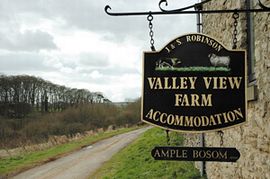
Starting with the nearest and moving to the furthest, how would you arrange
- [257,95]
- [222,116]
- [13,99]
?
1. [222,116]
2. [257,95]
3. [13,99]

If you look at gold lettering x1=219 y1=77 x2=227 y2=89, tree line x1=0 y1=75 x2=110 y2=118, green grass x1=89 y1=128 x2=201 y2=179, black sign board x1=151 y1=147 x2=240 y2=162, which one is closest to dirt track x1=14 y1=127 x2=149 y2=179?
green grass x1=89 y1=128 x2=201 y2=179

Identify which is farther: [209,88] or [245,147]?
[245,147]

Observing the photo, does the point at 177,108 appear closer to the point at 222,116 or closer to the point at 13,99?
the point at 222,116

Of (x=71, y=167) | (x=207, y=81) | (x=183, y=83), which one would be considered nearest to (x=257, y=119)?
(x=207, y=81)

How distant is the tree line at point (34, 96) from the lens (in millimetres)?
50188

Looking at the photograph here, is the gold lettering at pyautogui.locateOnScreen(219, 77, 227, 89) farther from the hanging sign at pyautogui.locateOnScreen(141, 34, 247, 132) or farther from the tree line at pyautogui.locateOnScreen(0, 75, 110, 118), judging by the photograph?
the tree line at pyautogui.locateOnScreen(0, 75, 110, 118)

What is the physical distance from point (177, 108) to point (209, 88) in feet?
1.22

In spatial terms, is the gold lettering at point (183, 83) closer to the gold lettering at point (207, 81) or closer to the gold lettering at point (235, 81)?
the gold lettering at point (207, 81)

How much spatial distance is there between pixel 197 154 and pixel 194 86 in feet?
2.31

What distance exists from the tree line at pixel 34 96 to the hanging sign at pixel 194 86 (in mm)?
45606

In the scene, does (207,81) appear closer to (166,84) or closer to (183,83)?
(183,83)

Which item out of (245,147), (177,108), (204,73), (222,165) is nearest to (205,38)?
(204,73)

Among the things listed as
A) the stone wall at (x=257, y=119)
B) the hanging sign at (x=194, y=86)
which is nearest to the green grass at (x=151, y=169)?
the stone wall at (x=257, y=119)

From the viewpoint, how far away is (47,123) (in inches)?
1582
